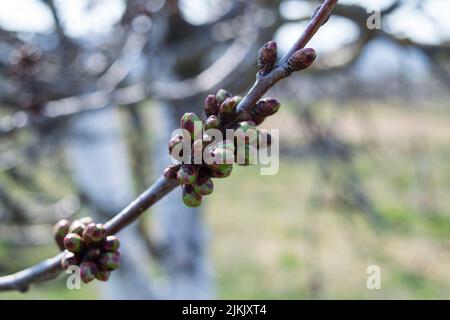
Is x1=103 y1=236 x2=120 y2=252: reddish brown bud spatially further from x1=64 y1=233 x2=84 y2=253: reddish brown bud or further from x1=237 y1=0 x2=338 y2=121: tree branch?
x1=237 y1=0 x2=338 y2=121: tree branch

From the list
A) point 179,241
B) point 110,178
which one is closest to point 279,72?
point 179,241

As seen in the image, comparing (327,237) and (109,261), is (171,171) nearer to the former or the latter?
(109,261)

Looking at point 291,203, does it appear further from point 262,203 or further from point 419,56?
point 419,56

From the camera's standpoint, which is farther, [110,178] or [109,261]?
[110,178]

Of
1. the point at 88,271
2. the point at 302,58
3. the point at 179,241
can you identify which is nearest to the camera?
the point at 302,58

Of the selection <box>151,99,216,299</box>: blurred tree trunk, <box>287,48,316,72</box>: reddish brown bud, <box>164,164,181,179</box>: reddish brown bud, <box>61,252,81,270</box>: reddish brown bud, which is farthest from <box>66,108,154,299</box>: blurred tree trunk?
<box>287,48,316,72</box>: reddish brown bud
